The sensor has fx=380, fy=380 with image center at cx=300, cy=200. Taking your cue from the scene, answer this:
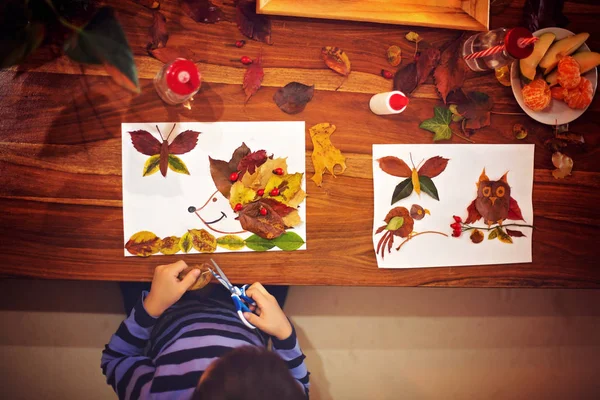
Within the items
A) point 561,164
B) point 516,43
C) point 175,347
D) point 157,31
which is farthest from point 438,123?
point 175,347

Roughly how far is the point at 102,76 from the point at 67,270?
427 millimetres

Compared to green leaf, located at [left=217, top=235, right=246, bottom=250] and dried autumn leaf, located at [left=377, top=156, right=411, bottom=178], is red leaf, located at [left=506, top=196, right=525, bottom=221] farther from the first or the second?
green leaf, located at [left=217, top=235, right=246, bottom=250]

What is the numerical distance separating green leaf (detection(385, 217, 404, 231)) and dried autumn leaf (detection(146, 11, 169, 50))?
65cm

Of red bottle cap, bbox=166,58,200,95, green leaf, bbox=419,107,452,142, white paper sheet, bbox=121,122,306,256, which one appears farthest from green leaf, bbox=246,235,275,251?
green leaf, bbox=419,107,452,142

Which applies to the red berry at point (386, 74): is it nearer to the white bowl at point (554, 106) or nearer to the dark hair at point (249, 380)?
the white bowl at point (554, 106)

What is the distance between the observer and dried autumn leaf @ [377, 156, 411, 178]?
90 cm

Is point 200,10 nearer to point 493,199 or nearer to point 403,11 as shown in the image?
point 403,11

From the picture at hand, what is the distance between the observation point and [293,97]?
2.84ft

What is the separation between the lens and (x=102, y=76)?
810 mm

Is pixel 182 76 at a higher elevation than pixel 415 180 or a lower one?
higher

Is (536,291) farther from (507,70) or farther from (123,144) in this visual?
(123,144)

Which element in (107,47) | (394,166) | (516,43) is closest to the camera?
(107,47)

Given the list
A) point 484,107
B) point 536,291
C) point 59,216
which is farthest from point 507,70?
point 59,216

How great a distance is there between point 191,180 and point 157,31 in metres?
0.33
